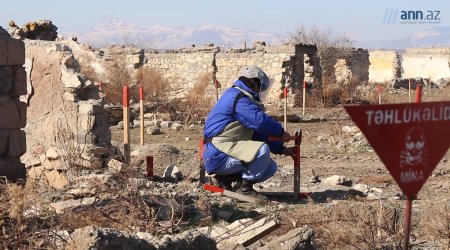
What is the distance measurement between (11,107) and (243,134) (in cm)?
234

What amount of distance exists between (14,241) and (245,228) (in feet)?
6.31

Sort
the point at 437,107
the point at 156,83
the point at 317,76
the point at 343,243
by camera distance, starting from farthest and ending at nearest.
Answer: the point at 317,76 → the point at 156,83 → the point at 343,243 → the point at 437,107

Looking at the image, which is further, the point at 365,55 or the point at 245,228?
the point at 365,55

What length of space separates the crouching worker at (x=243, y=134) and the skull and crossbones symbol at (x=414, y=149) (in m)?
3.55

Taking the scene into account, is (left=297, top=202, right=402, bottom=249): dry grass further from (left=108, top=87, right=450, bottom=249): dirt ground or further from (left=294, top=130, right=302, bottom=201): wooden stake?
(left=294, top=130, right=302, bottom=201): wooden stake

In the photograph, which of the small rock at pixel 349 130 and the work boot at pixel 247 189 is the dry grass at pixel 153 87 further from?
the work boot at pixel 247 189

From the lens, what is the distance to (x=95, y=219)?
234 inches

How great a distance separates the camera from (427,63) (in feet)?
161

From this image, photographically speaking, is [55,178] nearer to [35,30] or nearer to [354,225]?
[354,225]

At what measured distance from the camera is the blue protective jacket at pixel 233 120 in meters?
7.60

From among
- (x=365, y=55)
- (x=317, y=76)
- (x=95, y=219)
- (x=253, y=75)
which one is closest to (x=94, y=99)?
(x=253, y=75)

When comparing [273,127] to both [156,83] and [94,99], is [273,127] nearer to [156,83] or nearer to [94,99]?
[94,99]

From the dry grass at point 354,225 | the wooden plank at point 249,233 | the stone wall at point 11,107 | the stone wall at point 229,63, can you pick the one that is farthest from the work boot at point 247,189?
the stone wall at point 229,63

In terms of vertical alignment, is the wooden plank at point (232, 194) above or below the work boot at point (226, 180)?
below
